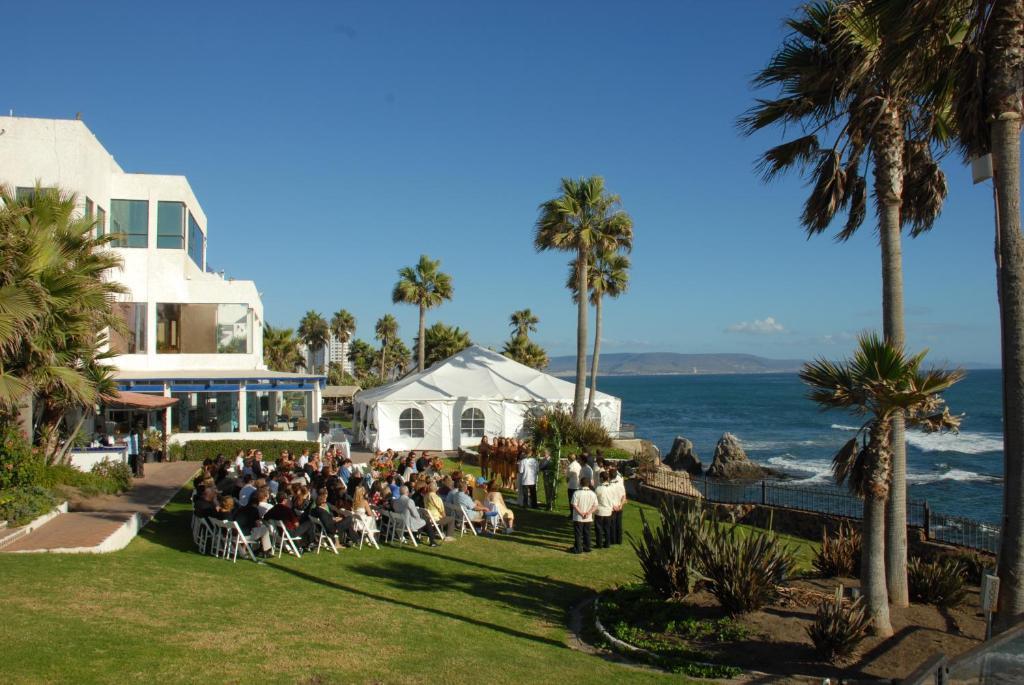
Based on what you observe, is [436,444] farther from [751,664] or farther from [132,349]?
[751,664]

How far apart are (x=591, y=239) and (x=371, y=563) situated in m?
21.5

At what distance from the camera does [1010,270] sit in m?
7.31

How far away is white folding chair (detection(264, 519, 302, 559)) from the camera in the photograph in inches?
484

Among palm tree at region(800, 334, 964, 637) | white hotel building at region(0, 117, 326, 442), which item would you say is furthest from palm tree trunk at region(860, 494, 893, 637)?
white hotel building at region(0, 117, 326, 442)

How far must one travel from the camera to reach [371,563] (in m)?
12.2

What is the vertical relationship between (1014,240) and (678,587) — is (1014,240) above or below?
above

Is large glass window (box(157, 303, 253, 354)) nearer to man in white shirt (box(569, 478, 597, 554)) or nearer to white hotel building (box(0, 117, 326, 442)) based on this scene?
white hotel building (box(0, 117, 326, 442))

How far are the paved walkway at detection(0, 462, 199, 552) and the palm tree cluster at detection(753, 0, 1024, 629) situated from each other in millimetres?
10780

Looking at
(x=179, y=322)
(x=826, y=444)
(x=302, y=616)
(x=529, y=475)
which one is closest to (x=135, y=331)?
(x=179, y=322)

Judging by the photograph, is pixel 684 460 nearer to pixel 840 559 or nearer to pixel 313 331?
pixel 840 559

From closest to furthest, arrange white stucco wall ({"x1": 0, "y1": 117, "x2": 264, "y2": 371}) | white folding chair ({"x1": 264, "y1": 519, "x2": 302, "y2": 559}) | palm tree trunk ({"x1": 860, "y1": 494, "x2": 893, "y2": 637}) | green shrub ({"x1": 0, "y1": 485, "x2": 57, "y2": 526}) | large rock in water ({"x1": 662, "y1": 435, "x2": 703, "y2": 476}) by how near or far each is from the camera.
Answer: palm tree trunk ({"x1": 860, "y1": 494, "x2": 893, "y2": 637}) < white folding chair ({"x1": 264, "y1": 519, "x2": 302, "y2": 559}) < green shrub ({"x1": 0, "y1": 485, "x2": 57, "y2": 526}) < white stucco wall ({"x1": 0, "y1": 117, "x2": 264, "y2": 371}) < large rock in water ({"x1": 662, "y1": 435, "x2": 703, "y2": 476})

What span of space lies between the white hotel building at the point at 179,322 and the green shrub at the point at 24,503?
13201 millimetres

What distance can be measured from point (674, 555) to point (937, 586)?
3111mm

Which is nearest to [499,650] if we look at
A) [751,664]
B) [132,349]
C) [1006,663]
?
[751,664]
